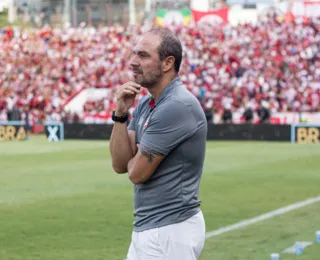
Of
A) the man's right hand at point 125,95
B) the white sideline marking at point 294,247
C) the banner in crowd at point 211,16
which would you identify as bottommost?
the banner in crowd at point 211,16

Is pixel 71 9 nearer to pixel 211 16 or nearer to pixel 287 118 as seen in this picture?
pixel 211 16

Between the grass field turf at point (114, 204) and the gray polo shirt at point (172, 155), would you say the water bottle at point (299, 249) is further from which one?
the gray polo shirt at point (172, 155)

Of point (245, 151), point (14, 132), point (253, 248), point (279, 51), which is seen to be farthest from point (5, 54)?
point (253, 248)

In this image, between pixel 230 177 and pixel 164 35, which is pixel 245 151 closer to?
pixel 230 177

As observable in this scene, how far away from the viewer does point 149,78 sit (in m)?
4.39

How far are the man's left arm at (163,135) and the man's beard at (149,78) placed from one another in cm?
15

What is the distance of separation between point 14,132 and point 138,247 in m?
31.5

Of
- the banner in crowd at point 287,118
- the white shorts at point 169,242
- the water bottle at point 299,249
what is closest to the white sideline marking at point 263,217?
the water bottle at point 299,249

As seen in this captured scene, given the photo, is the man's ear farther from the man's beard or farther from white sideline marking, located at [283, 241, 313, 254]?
white sideline marking, located at [283, 241, 313, 254]

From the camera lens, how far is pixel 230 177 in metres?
18.4

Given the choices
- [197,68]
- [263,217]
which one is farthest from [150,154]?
[197,68]

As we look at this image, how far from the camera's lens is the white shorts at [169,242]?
174 inches

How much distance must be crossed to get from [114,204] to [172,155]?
9.56 meters

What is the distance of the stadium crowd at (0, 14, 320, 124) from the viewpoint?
3638cm
